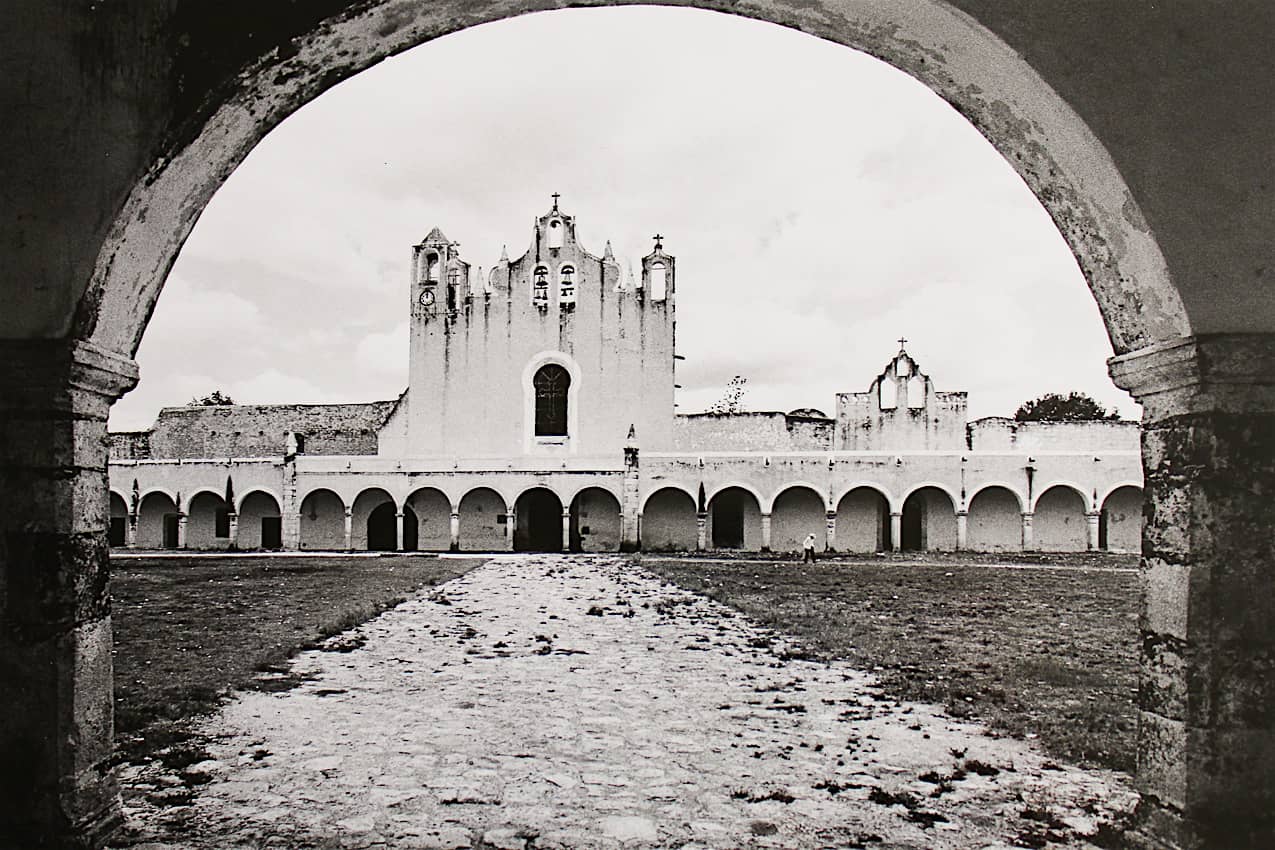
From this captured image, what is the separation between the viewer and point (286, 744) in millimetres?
5477

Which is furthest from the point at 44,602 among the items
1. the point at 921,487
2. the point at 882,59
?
the point at 921,487

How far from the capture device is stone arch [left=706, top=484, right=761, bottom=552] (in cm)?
2986

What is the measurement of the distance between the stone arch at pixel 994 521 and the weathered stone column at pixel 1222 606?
2694cm

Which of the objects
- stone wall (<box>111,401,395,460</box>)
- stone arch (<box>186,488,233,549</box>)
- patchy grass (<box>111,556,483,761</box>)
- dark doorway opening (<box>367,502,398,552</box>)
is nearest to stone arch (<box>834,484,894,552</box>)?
patchy grass (<box>111,556,483,761</box>)

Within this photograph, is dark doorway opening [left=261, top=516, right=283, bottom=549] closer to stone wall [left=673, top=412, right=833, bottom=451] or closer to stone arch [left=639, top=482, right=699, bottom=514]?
stone arch [left=639, top=482, right=699, bottom=514]

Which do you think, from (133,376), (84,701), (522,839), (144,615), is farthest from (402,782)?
(144,615)

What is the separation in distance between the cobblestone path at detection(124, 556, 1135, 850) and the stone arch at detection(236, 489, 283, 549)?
1003 inches

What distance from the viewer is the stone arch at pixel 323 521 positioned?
102 feet

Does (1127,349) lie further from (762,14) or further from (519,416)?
(519,416)

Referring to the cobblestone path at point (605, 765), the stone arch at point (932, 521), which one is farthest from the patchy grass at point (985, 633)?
the stone arch at point (932, 521)

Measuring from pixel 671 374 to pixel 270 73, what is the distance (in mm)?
Answer: 27234

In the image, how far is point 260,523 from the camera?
3234 centimetres

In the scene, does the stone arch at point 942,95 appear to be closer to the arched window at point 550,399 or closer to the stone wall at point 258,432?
the arched window at point 550,399

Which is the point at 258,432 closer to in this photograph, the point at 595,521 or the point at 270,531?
the point at 270,531
